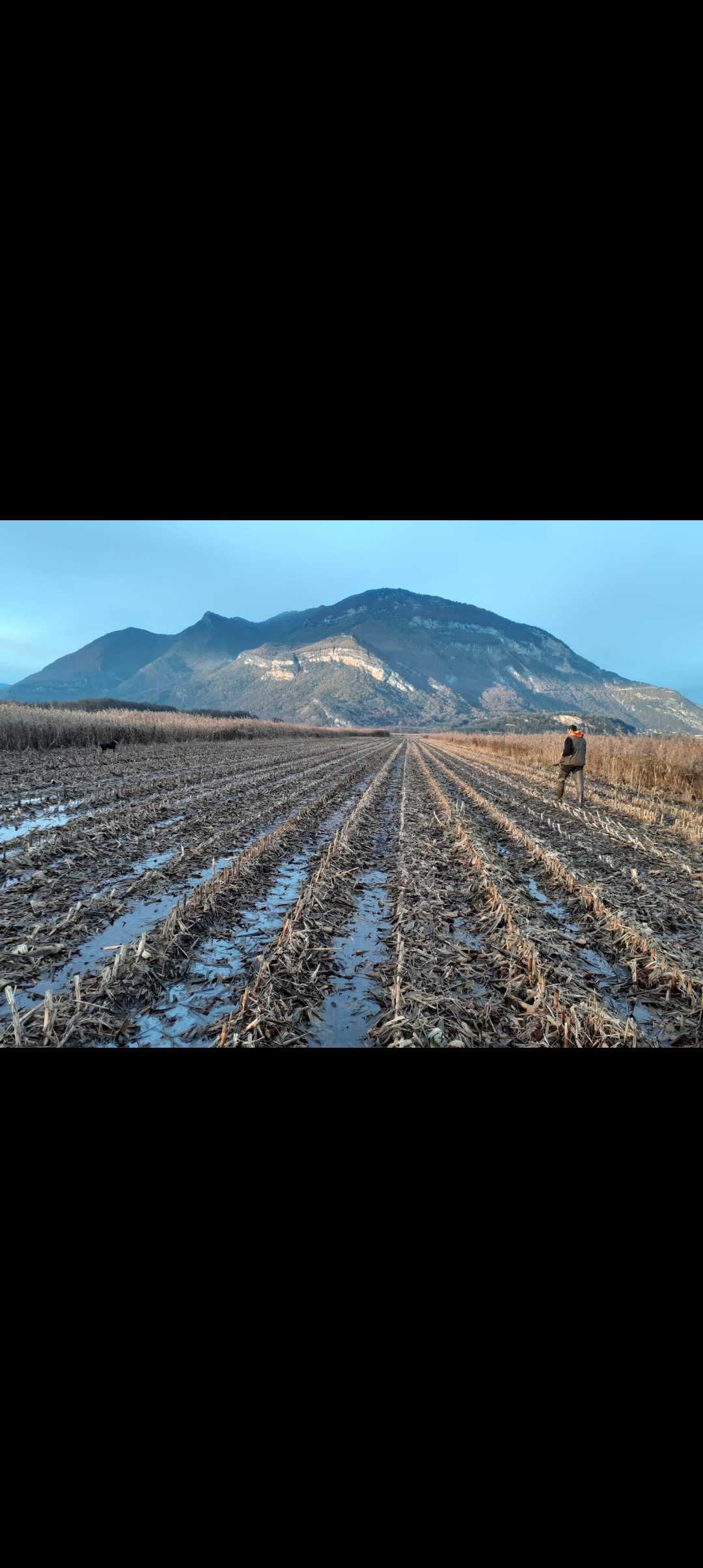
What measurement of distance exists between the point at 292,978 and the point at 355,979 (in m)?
0.44

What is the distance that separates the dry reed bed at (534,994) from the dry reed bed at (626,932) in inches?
23.8

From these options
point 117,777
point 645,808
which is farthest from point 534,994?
point 117,777

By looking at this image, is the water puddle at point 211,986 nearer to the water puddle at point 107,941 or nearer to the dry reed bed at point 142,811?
the water puddle at point 107,941

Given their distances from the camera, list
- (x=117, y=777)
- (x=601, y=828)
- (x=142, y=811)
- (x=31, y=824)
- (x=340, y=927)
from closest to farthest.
Answer: 1. (x=340, y=927)
2. (x=31, y=824)
3. (x=142, y=811)
4. (x=601, y=828)
5. (x=117, y=777)

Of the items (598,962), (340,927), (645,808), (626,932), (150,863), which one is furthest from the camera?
(645,808)

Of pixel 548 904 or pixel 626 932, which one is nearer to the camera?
pixel 626 932

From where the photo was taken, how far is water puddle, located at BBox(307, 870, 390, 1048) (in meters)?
2.95

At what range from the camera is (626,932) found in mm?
4125

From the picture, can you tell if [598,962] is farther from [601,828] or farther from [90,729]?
[90,729]

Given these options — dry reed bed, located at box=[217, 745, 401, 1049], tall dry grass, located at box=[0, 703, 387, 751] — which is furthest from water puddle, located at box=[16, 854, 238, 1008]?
tall dry grass, located at box=[0, 703, 387, 751]

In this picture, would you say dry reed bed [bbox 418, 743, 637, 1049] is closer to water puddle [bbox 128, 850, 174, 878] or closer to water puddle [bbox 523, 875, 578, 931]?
water puddle [bbox 523, 875, 578, 931]
